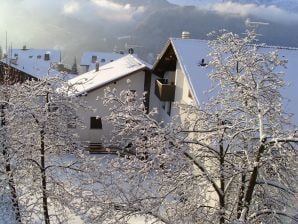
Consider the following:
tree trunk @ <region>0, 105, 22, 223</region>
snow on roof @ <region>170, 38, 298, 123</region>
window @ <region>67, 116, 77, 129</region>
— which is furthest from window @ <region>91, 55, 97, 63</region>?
tree trunk @ <region>0, 105, 22, 223</region>

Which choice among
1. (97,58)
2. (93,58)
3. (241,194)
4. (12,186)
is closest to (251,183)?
(241,194)

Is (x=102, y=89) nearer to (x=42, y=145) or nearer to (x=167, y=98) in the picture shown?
(x=167, y=98)

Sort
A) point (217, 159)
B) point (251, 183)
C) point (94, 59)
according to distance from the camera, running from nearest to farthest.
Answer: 1. point (251, 183)
2. point (217, 159)
3. point (94, 59)

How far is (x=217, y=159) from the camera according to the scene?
9.37 m

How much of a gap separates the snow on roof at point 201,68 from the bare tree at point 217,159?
691cm

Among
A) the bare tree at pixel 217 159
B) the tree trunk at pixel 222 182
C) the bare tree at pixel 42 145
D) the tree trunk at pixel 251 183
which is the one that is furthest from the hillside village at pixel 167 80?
the tree trunk at pixel 251 183

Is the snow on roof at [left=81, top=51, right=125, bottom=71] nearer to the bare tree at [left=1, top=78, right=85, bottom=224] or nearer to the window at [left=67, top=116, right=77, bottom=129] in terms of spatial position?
the window at [left=67, top=116, right=77, bottom=129]

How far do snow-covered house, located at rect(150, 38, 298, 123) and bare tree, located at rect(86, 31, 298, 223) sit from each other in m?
5.79

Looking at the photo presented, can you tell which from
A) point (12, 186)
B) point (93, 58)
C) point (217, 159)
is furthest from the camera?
point (93, 58)

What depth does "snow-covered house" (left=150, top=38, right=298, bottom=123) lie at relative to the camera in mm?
17219

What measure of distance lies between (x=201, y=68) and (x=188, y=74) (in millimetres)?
816

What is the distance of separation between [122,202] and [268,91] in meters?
3.66

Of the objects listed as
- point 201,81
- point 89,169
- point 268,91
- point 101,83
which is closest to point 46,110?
Answer: point 89,169

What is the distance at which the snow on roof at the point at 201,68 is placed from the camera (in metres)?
16.9
